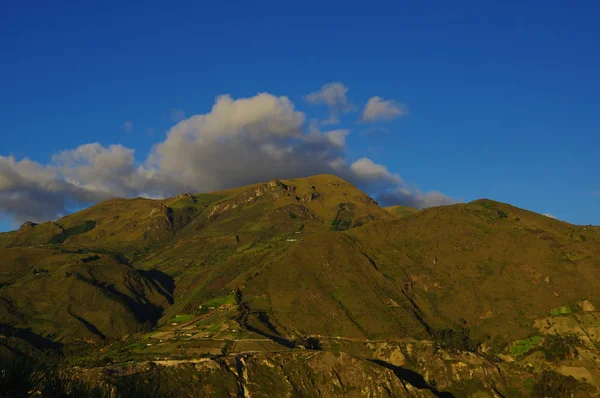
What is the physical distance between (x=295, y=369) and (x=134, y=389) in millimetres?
181374

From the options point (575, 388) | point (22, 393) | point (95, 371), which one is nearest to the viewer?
point (22, 393)

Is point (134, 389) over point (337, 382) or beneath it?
over

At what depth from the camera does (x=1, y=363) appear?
1395 cm

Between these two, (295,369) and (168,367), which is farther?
(295,369)

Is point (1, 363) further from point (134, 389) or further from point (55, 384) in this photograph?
point (134, 389)

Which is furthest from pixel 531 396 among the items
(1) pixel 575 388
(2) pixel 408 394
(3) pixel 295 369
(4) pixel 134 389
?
(4) pixel 134 389

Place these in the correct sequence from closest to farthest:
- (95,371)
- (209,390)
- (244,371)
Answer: (95,371)
(209,390)
(244,371)

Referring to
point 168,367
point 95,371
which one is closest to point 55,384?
point 95,371

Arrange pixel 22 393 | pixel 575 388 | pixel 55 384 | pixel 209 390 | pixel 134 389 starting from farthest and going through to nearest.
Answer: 1. pixel 575 388
2. pixel 209 390
3. pixel 134 389
4. pixel 55 384
5. pixel 22 393

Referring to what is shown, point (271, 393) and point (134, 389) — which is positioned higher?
point (134, 389)

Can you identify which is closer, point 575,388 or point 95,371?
point 95,371

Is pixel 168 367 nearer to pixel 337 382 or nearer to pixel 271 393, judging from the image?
pixel 271 393

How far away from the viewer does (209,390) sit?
16662 cm

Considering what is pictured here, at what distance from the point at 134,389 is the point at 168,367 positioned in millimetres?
164781
